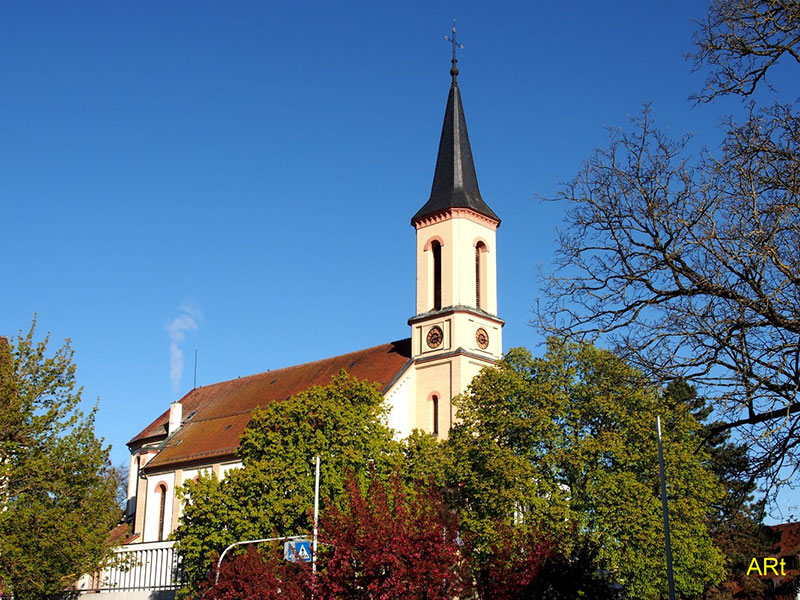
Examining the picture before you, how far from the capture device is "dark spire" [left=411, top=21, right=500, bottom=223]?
46375 millimetres

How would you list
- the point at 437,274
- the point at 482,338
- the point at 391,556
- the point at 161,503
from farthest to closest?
the point at 161,503
the point at 437,274
the point at 482,338
the point at 391,556

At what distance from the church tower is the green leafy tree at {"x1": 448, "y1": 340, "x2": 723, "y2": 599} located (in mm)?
8324

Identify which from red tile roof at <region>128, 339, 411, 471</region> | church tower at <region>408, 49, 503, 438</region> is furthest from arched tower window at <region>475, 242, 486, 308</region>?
red tile roof at <region>128, 339, 411, 471</region>

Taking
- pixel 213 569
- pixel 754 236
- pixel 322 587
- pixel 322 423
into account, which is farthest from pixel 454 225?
pixel 754 236

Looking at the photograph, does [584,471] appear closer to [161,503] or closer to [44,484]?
[44,484]

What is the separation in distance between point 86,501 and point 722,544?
2685cm

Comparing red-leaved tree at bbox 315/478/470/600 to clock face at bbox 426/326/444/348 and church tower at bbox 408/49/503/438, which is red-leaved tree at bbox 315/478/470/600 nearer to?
church tower at bbox 408/49/503/438

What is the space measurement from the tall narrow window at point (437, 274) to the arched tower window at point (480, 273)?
192 cm

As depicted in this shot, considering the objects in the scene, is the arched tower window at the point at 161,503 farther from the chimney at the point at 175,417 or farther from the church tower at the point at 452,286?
the church tower at the point at 452,286

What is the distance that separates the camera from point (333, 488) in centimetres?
3075

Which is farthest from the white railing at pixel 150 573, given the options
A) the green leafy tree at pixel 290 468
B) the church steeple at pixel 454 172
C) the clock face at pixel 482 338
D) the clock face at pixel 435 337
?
the church steeple at pixel 454 172

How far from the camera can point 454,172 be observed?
155ft

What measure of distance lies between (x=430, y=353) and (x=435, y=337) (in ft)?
2.79

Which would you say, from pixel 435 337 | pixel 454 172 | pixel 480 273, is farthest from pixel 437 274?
pixel 454 172
